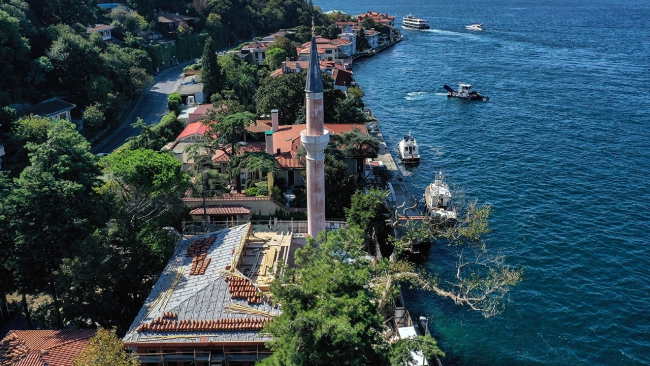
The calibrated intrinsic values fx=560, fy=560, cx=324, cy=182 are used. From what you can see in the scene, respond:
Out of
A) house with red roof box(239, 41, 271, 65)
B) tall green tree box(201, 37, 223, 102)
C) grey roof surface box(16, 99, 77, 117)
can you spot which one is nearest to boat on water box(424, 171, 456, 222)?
grey roof surface box(16, 99, 77, 117)

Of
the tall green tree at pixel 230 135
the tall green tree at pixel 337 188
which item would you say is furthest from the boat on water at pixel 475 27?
the tall green tree at pixel 337 188

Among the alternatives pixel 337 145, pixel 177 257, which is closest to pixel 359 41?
pixel 337 145

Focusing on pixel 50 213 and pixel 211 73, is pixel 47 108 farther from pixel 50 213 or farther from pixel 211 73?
pixel 50 213

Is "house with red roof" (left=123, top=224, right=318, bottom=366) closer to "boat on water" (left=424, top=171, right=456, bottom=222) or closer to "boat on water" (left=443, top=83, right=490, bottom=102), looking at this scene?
"boat on water" (left=424, top=171, right=456, bottom=222)

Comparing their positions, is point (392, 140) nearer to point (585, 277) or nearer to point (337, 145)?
point (337, 145)

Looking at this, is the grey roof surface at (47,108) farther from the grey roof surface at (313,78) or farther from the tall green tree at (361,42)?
the tall green tree at (361,42)
